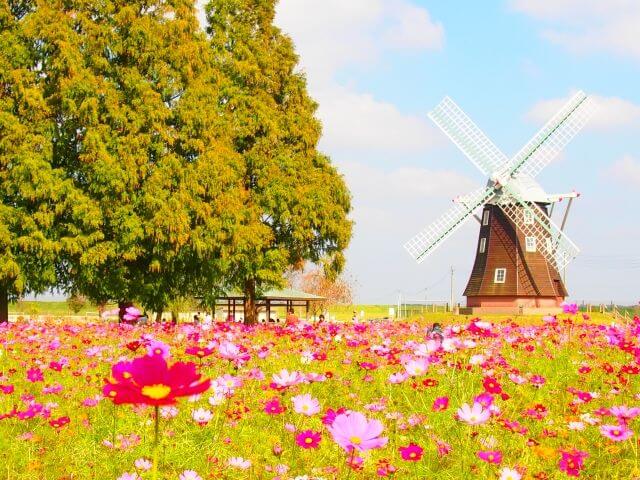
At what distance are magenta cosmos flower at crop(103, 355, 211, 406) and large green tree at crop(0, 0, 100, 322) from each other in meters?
18.9

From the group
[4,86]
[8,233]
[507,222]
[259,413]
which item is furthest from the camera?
[507,222]

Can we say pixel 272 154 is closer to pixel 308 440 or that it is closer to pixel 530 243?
pixel 530 243

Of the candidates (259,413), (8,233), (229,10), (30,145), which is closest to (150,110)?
(30,145)

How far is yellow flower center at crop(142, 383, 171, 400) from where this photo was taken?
173cm

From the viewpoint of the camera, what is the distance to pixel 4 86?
70.0 ft

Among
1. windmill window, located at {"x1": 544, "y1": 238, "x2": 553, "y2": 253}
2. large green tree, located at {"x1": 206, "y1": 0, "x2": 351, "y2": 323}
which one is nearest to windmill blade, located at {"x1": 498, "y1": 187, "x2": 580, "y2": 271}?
windmill window, located at {"x1": 544, "y1": 238, "x2": 553, "y2": 253}

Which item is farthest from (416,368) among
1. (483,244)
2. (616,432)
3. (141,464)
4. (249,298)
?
(483,244)

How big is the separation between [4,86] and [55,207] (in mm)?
4265

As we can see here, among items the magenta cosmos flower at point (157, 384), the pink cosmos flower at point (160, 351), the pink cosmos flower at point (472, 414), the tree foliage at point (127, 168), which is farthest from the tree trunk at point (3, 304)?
the magenta cosmos flower at point (157, 384)

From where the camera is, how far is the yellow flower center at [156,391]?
5.66ft

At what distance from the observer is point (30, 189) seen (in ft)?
65.0

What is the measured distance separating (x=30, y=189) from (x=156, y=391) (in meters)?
19.7

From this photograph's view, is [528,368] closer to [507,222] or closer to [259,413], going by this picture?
[259,413]

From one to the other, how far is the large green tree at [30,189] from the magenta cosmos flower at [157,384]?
18.9 m
